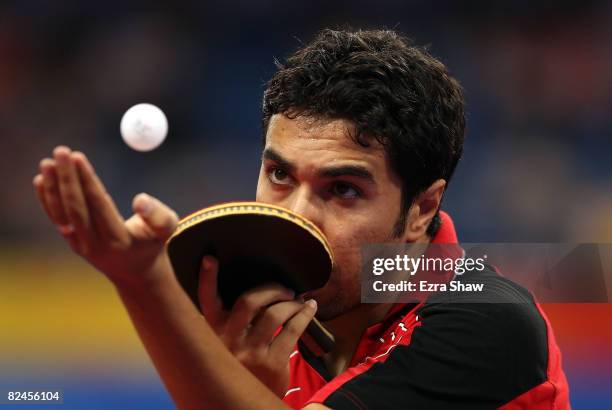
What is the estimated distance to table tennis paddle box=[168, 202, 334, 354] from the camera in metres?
1.75

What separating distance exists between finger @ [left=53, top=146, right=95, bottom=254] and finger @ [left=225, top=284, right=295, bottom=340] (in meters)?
0.57

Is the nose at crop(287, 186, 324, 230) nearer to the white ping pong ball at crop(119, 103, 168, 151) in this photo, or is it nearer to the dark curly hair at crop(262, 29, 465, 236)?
the dark curly hair at crop(262, 29, 465, 236)

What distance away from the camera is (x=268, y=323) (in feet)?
6.31

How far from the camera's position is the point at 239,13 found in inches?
296

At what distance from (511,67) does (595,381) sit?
2972 millimetres

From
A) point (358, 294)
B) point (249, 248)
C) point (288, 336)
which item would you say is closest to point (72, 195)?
point (249, 248)

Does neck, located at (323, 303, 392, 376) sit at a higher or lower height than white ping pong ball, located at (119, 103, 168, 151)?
lower

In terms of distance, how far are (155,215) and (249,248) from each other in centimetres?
44

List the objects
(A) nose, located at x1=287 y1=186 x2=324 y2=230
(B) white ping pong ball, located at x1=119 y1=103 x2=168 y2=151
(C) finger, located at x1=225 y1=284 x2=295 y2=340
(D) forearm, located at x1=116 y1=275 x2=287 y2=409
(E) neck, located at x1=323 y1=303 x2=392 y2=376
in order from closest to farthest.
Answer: (D) forearm, located at x1=116 y1=275 x2=287 y2=409, (C) finger, located at x1=225 y1=284 x2=295 y2=340, (B) white ping pong ball, located at x1=119 y1=103 x2=168 y2=151, (A) nose, located at x1=287 y1=186 x2=324 y2=230, (E) neck, located at x1=323 y1=303 x2=392 y2=376

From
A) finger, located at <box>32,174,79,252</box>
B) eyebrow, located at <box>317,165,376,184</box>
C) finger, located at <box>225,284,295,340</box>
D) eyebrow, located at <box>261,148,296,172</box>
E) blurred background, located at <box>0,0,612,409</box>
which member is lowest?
finger, located at <box>225,284,295,340</box>

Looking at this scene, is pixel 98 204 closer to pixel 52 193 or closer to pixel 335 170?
pixel 52 193

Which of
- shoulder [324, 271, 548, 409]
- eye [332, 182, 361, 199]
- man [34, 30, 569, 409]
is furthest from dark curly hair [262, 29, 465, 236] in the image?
shoulder [324, 271, 548, 409]

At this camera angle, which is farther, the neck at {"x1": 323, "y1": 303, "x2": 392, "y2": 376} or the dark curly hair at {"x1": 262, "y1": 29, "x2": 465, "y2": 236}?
the neck at {"x1": 323, "y1": 303, "x2": 392, "y2": 376}

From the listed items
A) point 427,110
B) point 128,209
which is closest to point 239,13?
point 128,209
